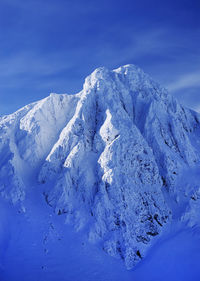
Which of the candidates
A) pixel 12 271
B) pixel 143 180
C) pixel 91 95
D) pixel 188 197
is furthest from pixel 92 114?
pixel 12 271

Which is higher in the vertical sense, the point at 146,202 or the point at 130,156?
the point at 130,156

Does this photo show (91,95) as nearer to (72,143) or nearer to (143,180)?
Answer: (72,143)

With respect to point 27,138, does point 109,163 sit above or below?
below

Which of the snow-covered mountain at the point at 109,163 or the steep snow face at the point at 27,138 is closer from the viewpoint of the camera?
the snow-covered mountain at the point at 109,163

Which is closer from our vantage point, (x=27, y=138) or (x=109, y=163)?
(x=109, y=163)

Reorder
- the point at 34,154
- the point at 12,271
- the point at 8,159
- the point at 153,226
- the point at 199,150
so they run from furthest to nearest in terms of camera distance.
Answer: the point at 199,150 < the point at 34,154 < the point at 8,159 < the point at 153,226 < the point at 12,271

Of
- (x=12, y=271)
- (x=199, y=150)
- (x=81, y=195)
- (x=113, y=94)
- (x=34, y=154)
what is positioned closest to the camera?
(x=12, y=271)

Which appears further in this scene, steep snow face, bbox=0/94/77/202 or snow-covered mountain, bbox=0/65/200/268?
steep snow face, bbox=0/94/77/202

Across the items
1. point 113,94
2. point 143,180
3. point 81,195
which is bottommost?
point 143,180
